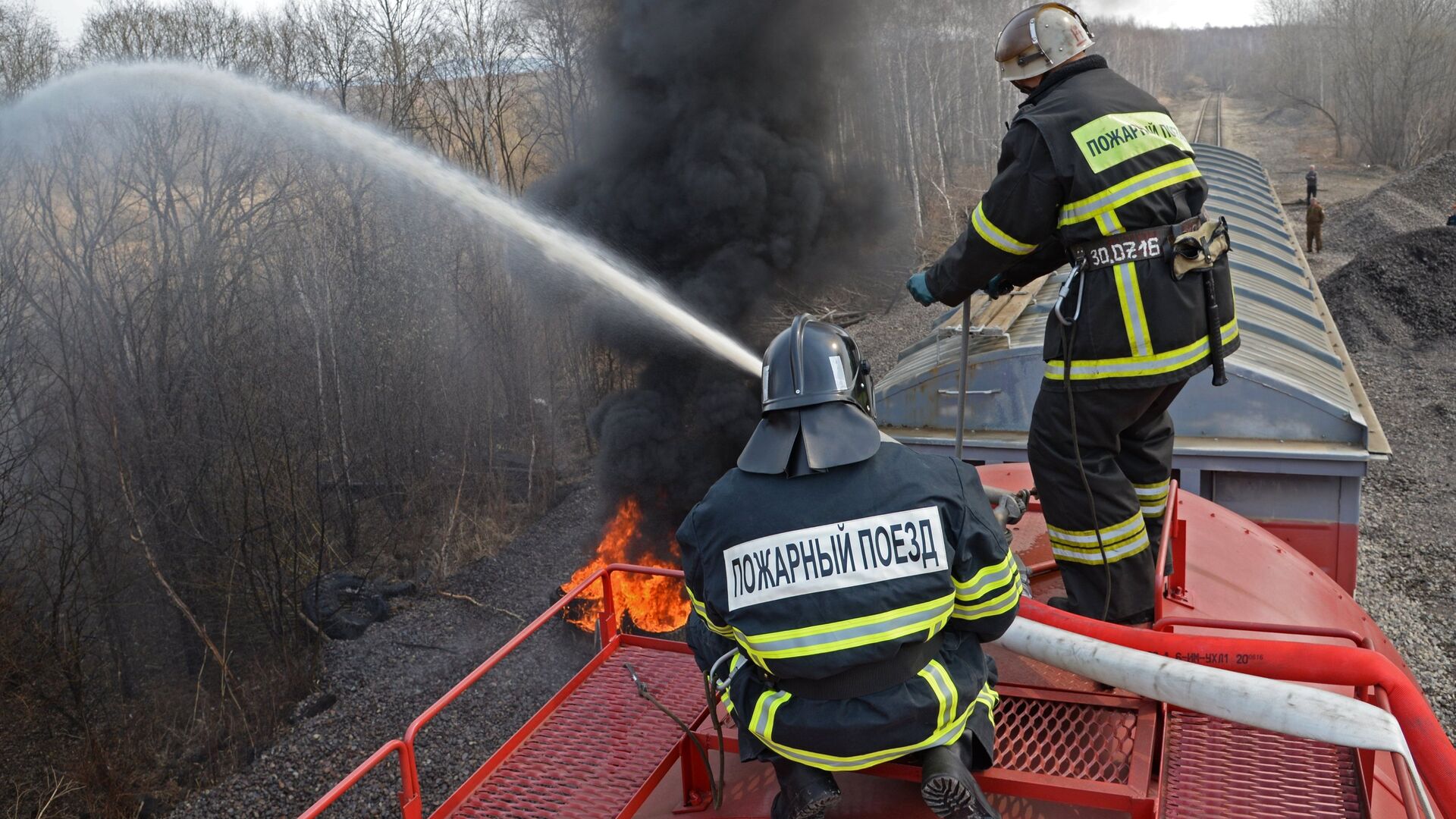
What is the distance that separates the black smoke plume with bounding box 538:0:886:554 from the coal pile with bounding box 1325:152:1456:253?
1700 cm

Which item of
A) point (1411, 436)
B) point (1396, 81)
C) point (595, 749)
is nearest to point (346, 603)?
point (595, 749)

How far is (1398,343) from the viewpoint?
14727 mm

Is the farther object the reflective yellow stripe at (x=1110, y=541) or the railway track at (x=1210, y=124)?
the railway track at (x=1210, y=124)

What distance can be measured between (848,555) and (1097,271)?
4.90ft

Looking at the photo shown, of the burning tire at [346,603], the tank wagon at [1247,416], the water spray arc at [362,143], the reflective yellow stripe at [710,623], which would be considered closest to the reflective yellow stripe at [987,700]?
the reflective yellow stripe at [710,623]

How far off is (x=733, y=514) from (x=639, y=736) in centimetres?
120

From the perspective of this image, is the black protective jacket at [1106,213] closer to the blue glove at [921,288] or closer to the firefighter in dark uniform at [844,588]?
the blue glove at [921,288]

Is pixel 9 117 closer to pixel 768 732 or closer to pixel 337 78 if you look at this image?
pixel 337 78

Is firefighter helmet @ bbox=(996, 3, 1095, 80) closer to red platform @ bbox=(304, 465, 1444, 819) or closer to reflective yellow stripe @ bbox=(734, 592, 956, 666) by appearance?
red platform @ bbox=(304, 465, 1444, 819)

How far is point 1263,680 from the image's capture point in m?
2.36

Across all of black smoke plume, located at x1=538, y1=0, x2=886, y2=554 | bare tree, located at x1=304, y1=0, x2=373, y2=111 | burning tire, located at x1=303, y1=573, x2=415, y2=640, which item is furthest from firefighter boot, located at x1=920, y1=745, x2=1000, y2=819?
bare tree, located at x1=304, y1=0, x2=373, y2=111

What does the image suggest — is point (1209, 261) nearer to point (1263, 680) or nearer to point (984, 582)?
point (1263, 680)

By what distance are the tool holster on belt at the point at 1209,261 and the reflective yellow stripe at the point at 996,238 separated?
0.44 meters

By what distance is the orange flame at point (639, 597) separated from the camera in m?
8.71
